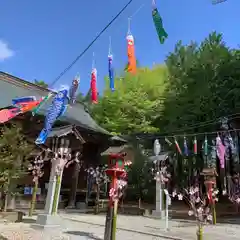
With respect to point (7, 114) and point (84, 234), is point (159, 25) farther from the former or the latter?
point (7, 114)

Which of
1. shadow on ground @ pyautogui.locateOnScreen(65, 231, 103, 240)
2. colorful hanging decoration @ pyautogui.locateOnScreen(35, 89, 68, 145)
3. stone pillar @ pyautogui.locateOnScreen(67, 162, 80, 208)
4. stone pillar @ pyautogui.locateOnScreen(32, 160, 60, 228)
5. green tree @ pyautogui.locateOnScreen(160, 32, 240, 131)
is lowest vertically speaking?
shadow on ground @ pyautogui.locateOnScreen(65, 231, 103, 240)

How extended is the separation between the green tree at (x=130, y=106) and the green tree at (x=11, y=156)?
13.7m

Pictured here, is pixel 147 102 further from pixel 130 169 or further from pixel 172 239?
pixel 172 239

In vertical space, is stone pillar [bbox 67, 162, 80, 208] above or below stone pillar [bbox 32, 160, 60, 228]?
above

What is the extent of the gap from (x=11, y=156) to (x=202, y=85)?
17.0 m

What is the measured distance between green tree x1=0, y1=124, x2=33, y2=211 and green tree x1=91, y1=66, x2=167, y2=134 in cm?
1374

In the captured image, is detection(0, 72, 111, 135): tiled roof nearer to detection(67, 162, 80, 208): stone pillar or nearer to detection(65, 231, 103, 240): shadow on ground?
detection(67, 162, 80, 208): stone pillar

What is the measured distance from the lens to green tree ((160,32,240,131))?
72.0ft

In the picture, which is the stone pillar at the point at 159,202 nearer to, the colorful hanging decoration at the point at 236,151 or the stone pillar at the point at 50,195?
the stone pillar at the point at 50,195

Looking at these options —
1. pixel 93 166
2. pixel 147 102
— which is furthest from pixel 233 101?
pixel 93 166

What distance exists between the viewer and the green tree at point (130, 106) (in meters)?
25.0

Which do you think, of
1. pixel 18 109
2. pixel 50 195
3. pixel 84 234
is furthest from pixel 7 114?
pixel 84 234

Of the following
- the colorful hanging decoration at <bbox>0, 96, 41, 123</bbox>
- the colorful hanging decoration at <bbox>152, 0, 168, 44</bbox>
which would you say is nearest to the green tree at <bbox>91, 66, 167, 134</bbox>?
the colorful hanging decoration at <bbox>0, 96, 41, 123</bbox>

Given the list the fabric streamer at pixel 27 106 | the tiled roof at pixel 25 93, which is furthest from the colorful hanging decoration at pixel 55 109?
the tiled roof at pixel 25 93
